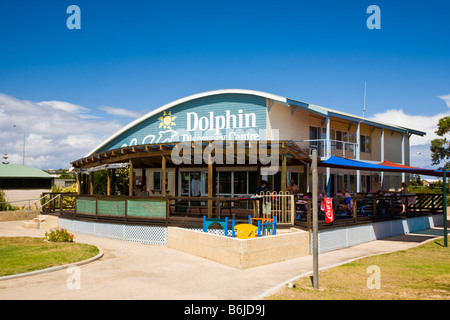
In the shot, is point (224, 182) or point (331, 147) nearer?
point (224, 182)

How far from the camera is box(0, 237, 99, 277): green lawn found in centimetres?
951

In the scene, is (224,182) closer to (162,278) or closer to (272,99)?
(272,99)

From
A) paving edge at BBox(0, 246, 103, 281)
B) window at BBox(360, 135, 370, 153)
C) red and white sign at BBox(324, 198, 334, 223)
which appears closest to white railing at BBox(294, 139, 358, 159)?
window at BBox(360, 135, 370, 153)

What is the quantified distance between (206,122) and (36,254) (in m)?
13.5

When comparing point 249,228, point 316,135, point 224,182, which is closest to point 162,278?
point 249,228

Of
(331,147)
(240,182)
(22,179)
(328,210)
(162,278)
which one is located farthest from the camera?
(22,179)

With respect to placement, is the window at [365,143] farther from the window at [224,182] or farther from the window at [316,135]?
the window at [224,182]

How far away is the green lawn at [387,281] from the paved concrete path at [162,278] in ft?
1.97

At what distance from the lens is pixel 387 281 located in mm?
8477

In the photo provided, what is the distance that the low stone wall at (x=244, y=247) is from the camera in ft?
32.9

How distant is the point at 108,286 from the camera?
802 centimetres
